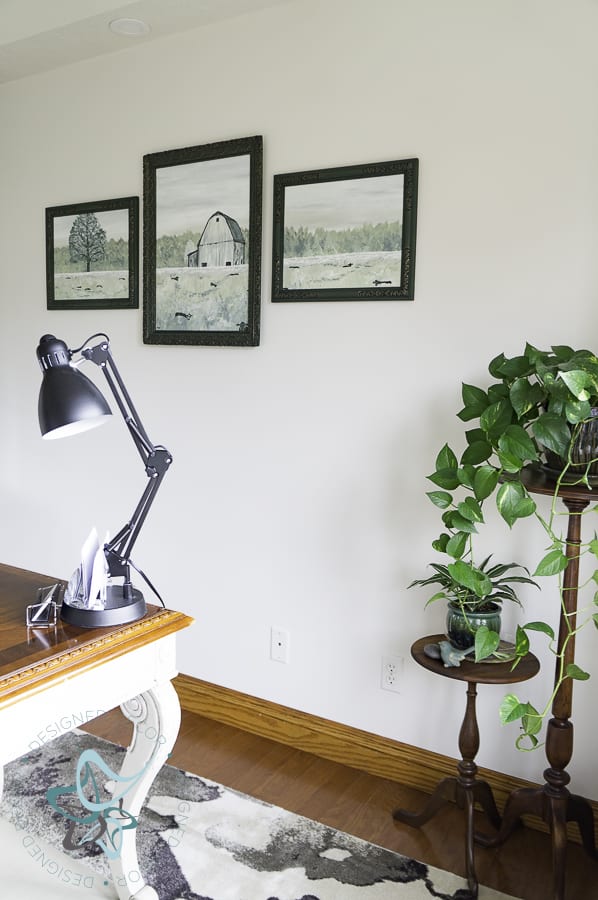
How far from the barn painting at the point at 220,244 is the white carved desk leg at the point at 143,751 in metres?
1.56

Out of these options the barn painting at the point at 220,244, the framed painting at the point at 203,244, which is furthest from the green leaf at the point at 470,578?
the barn painting at the point at 220,244

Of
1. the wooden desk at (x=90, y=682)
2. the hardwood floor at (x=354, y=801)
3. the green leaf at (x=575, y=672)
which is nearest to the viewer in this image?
the wooden desk at (x=90, y=682)

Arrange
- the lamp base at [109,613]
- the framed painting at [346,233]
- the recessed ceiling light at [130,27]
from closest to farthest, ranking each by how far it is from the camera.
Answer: the lamp base at [109,613] < the framed painting at [346,233] < the recessed ceiling light at [130,27]

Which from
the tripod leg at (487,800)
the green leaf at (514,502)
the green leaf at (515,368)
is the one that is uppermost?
the green leaf at (515,368)

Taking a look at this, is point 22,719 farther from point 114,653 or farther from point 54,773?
point 54,773

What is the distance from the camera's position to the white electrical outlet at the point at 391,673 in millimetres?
2457

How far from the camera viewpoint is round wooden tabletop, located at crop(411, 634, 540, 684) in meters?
1.93

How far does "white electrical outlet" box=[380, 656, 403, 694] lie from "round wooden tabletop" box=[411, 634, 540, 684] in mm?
398

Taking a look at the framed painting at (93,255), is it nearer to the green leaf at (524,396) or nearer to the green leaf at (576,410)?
the green leaf at (524,396)

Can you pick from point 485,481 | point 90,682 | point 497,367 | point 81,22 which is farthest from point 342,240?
point 90,682

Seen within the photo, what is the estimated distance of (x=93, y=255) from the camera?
3098 millimetres

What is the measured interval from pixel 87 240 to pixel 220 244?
2.34 feet

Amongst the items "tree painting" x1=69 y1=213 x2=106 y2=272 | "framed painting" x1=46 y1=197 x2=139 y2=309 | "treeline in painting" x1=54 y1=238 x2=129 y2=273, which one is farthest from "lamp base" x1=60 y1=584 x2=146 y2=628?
"tree painting" x1=69 y1=213 x2=106 y2=272

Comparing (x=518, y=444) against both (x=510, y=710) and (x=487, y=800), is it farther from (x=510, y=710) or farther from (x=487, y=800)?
(x=487, y=800)
